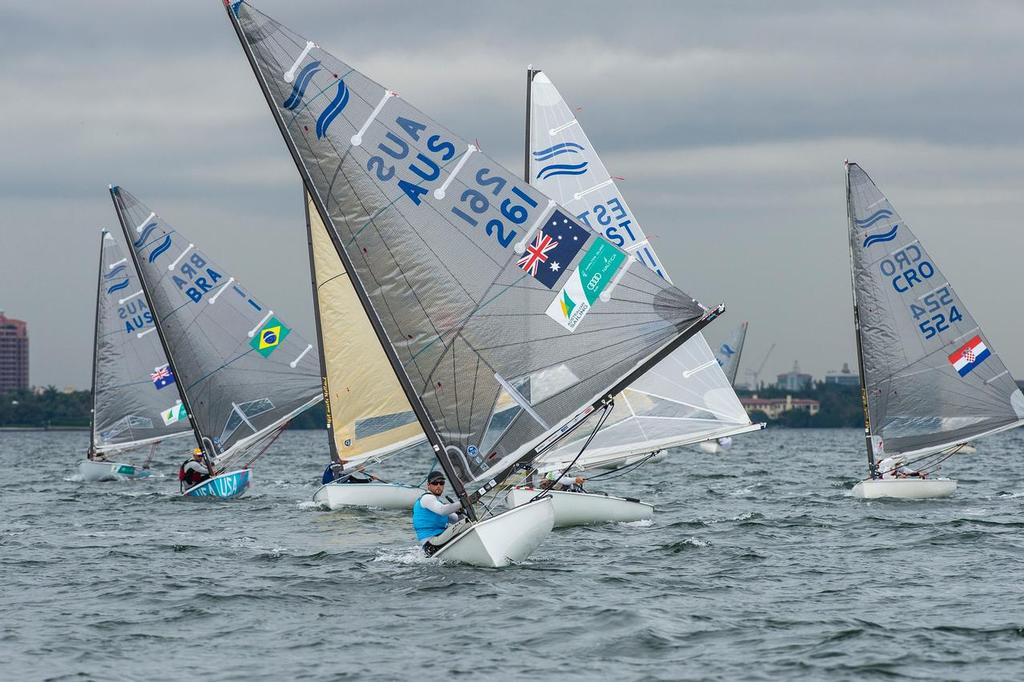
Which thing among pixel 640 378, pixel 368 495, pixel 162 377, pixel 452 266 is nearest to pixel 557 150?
pixel 640 378

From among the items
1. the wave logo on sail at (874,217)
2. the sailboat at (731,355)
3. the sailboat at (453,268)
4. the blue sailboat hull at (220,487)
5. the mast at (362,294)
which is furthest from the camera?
the sailboat at (731,355)

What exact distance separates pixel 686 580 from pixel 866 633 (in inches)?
156

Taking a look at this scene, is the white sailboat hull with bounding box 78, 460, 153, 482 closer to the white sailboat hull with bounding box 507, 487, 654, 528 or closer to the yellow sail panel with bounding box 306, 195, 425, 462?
the yellow sail panel with bounding box 306, 195, 425, 462

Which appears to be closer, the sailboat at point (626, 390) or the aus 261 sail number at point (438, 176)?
the aus 261 sail number at point (438, 176)

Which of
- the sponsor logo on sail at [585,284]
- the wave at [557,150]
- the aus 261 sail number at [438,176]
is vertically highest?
the wave at [557,150]

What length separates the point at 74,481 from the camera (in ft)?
156

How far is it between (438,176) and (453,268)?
1309 mm

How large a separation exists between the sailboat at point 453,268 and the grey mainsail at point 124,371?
29.2 meters

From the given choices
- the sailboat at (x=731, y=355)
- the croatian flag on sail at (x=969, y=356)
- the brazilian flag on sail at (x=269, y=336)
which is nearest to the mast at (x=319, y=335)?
the brazilian flag on sail at (x=269, y=336)

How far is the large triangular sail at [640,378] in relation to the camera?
27047mm

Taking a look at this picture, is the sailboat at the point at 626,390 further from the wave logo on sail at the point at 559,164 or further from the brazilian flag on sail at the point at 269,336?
the brazilian flag on sail at the point at 269,336

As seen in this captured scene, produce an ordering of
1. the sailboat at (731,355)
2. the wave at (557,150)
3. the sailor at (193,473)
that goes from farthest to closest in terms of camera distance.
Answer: the sailboat at (731,355) → the sailor at (193,473) → the wave at (557,150)

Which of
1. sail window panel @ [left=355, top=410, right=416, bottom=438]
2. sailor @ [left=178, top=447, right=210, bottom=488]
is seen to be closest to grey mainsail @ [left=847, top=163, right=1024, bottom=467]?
sail window panel @ [left=355, top=410, right=416, bottom=438]

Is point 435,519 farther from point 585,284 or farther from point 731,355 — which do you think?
point 731,355
